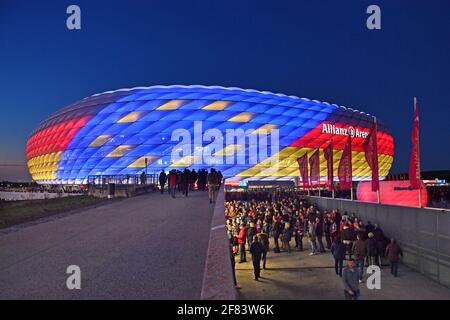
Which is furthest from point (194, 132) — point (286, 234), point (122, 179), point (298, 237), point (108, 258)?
point (108, 258)

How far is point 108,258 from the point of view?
6.98 m

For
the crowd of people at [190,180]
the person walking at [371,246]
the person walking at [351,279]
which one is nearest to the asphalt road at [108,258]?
the person walking at [351,279]

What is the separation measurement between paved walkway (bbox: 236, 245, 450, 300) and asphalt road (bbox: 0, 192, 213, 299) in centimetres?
315

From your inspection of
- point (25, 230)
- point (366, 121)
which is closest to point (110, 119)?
point (366, 121)

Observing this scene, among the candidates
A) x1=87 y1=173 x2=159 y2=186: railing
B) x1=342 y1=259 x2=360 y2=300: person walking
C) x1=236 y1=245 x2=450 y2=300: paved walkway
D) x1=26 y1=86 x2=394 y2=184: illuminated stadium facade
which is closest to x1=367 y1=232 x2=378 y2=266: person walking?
x1=236 y1=245 x2=450 y2=300: paved walkway

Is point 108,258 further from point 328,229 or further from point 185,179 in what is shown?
point 185,179

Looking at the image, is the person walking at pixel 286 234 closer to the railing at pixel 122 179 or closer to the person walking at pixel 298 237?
the person walking at pixel 298 237

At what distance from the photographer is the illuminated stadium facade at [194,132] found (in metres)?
56.8

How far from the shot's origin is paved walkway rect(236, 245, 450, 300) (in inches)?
467

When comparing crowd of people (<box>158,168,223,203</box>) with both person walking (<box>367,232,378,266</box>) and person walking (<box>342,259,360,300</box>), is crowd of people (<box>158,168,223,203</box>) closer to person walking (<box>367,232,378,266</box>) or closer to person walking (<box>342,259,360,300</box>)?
person walking (<box>367,232,378,266</box>)

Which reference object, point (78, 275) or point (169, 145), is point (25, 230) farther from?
point (169, 145)

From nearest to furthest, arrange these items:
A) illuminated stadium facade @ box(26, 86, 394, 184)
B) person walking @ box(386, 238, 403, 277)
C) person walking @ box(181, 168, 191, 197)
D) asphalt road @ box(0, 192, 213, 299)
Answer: asphalt road @ box(0, 192, 213, 299) < person walking @ box(386, 238, 403, 277) < person walking @ box(181, 168, 191, 197) < illuminated stadium facade @ box(26, 86, 394, 184)

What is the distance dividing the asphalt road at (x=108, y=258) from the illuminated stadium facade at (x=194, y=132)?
4538cm

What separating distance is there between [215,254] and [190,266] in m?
0.60
